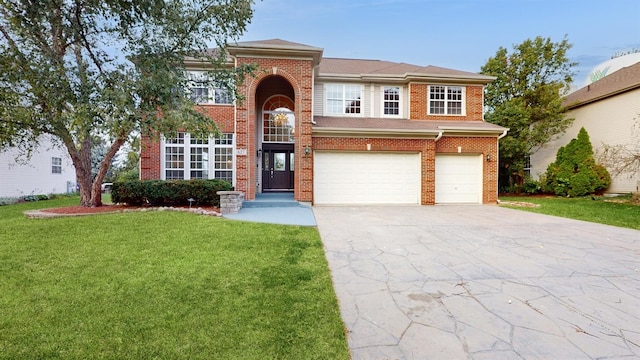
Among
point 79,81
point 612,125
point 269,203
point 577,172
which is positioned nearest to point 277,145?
point 269,203

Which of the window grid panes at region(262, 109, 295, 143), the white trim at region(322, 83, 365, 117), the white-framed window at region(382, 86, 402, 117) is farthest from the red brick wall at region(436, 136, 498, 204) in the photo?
the window grid panes at region(262, 109, 295, 143)

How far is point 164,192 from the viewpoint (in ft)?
32.3

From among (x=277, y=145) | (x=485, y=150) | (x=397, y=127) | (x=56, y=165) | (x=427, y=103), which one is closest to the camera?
(x=397, y=127)

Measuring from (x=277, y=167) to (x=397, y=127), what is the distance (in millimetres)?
5755

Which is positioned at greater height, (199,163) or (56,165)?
(56,165)

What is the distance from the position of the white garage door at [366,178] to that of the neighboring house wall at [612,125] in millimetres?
11487

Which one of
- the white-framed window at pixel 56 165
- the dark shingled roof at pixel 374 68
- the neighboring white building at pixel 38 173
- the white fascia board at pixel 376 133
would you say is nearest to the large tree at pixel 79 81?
the white fascia board at pixel 376 133

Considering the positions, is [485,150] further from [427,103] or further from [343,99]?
[343,99]

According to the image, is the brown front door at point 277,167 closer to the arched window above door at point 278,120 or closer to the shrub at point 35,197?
the arched window above door at point 278,120

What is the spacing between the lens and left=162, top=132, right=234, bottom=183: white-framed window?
12.0 meters

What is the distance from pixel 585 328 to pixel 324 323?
2536mm

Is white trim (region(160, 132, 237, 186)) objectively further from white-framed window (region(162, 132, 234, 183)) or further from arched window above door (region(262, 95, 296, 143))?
arched window above door (region(262, 95, 296, 143))

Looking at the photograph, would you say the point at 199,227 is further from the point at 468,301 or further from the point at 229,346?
the point at 468,301

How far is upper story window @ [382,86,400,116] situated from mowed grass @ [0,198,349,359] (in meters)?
10.1
